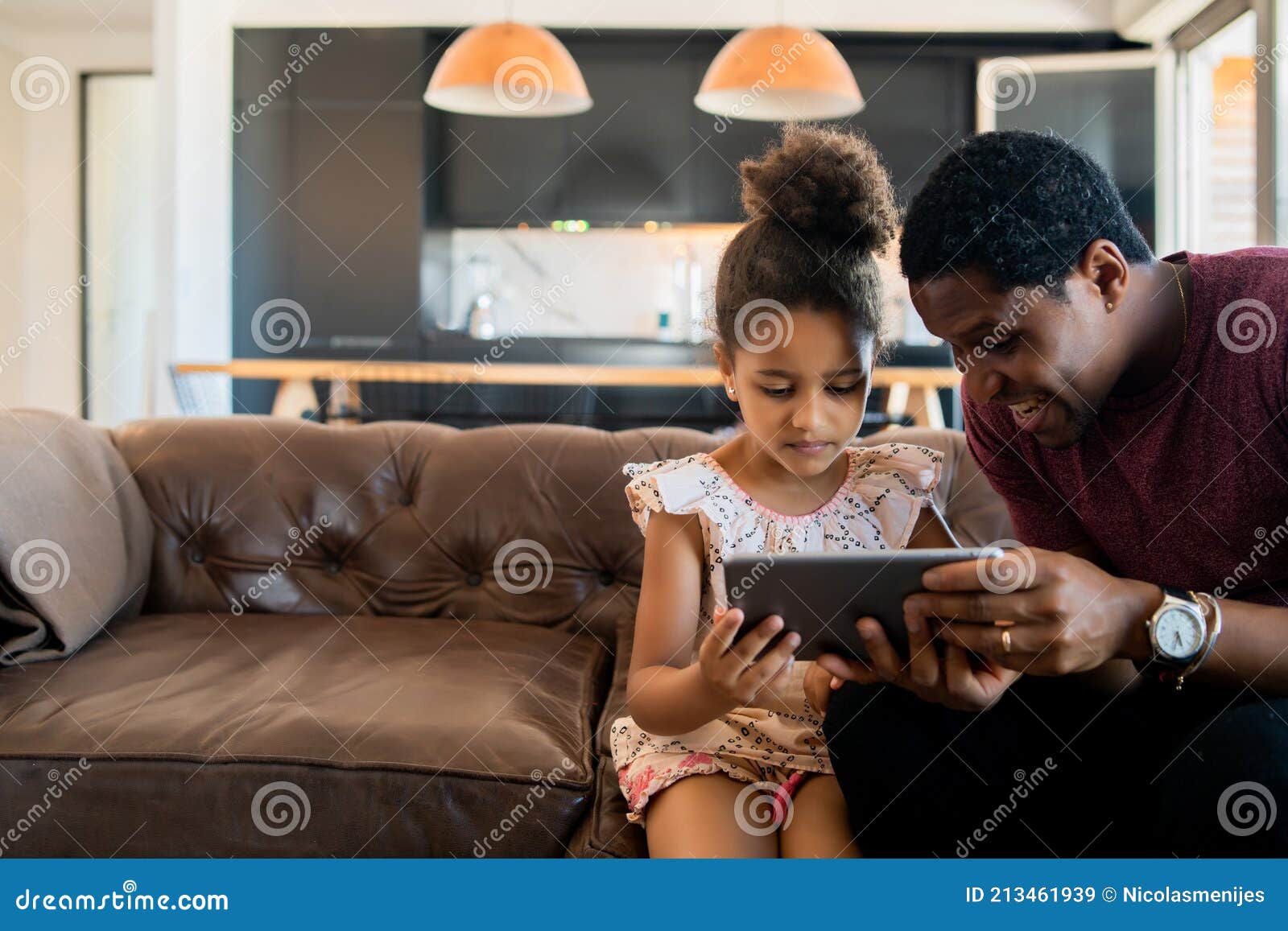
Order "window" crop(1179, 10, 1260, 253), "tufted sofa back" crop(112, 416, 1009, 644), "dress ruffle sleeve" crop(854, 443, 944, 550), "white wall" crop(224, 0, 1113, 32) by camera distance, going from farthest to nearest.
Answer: "white wall" crop(224, 0, 1113, 32)
"window" crop(1179, 10, 1260, 253)
"tufted sofa back" crop(112, 416, 1009, 644)
"dress ruffle sleeve" crop(854, 443, 944, 550)

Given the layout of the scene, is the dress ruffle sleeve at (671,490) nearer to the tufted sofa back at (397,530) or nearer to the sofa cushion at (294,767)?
the sofa cushion at (294,767)

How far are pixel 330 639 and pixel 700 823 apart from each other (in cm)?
75

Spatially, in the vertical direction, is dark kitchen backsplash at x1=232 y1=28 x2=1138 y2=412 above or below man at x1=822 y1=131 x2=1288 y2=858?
above

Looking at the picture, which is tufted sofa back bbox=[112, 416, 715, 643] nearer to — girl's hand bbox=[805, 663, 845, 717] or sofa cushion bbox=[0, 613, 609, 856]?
sofa cushion bbox=[0, 613, 609, 856]

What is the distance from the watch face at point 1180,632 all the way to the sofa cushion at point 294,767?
23.6 inches

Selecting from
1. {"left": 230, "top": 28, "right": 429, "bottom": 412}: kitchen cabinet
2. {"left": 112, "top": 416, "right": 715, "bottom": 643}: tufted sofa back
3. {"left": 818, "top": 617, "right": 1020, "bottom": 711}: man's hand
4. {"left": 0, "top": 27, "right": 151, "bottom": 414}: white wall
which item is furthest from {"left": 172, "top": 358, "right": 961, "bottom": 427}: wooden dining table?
{"left": 0, "top": 27, "right": 151, "bottom": 414}: white wall

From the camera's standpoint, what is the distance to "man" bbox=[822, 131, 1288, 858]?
932 millimetres

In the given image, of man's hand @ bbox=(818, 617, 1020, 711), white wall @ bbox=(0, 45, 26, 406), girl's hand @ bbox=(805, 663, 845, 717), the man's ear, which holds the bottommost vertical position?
girl's hand @ bbox=(805, 663, 845, 717)

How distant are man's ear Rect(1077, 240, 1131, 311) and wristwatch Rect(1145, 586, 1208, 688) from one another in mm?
286

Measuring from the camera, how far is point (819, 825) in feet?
3.46

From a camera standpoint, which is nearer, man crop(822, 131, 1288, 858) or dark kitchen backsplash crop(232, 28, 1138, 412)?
man crop(822, 131, 1288, 858)

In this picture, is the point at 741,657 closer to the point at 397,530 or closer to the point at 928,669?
the point at 928,669

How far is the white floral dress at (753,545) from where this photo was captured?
113 centimetres

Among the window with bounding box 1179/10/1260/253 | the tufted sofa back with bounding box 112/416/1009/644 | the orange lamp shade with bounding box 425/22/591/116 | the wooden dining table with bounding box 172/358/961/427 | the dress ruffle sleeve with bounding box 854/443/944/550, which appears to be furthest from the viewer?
the window with bounding box 1179/10/1260/253
